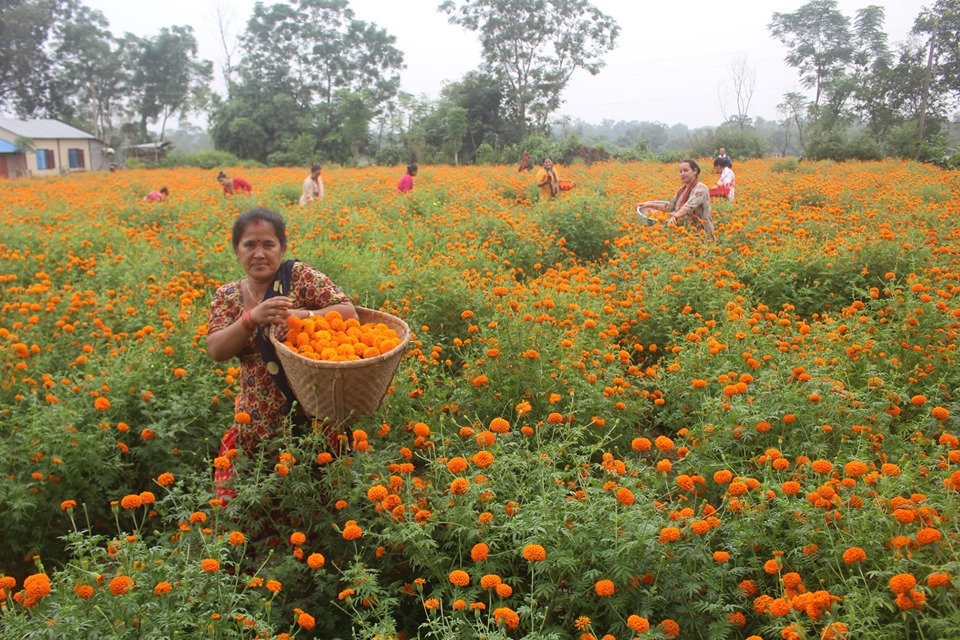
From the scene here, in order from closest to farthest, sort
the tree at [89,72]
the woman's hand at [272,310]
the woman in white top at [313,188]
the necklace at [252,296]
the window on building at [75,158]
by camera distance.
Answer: the woman's hand at [272,310] → the necklace at [252,296] → the woman in white top at [313,188] → the window on building at [75,158] → the tree at [89,72]

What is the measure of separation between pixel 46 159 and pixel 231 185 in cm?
3078

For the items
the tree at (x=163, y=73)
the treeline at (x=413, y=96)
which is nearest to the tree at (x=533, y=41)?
the treeline at (x=413, y=96)

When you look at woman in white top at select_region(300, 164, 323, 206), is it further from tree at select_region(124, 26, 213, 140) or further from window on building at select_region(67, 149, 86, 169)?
tree at select_region(124, 26, 213, 140)

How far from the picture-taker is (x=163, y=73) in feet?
161

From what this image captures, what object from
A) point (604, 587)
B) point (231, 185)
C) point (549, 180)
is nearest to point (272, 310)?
point (604, 587)

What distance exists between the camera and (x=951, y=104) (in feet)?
78.0

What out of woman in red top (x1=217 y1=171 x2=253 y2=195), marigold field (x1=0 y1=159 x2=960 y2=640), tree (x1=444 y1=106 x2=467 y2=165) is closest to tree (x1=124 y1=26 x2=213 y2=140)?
tree (x1=444 y1=106 x2=467 y2=165)

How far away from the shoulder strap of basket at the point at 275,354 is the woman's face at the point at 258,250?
53 mm

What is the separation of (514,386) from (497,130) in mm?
31807

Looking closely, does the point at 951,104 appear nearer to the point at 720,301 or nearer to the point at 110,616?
the point at 720,301

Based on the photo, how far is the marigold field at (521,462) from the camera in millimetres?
1822

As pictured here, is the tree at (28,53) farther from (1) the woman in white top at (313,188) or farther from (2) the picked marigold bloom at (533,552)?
(2) the picked marigold bloom at (533,552)

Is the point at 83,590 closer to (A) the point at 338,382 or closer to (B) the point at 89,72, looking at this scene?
(A) the point at 338,382

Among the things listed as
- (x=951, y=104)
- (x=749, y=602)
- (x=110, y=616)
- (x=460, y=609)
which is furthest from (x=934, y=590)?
(x=951, y=104)
